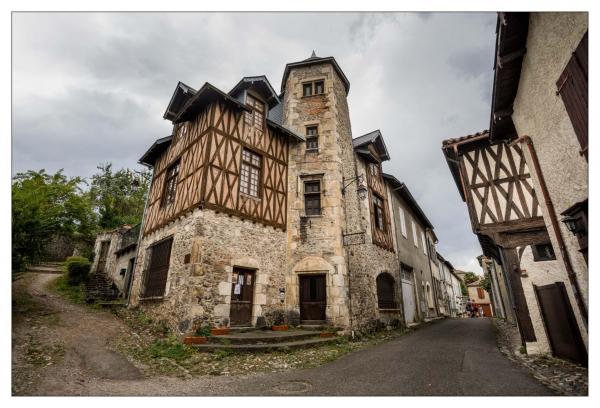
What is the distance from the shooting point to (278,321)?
8453 mm

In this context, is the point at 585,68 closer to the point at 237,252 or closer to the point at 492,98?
the point at 492,98

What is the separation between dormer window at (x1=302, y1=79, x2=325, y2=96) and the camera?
38.6 feet

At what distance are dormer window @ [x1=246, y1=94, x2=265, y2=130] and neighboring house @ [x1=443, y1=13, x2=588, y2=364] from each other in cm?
599

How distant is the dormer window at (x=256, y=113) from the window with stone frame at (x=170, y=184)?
2960 millimetres

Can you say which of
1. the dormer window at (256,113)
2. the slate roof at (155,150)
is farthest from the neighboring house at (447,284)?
the slate roof at (155,150)

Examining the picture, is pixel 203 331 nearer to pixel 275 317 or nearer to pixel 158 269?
pixel 275 317

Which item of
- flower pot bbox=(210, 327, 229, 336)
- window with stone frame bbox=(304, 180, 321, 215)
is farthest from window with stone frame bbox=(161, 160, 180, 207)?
flower pot bbox=(210, 327, 229, 336)

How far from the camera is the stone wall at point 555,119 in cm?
350

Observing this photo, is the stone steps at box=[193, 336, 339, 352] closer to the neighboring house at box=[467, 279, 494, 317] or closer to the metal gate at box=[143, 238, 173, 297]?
the metal gate at box=[143, 238, 173, 297]

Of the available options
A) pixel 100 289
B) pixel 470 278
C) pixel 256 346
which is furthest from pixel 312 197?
pixel 470 278

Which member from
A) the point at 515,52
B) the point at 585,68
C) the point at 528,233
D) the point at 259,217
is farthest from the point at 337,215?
the point at 585,68

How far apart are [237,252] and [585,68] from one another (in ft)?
24.4

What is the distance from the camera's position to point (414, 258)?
14836 mm

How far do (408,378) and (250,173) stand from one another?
23.0ft
